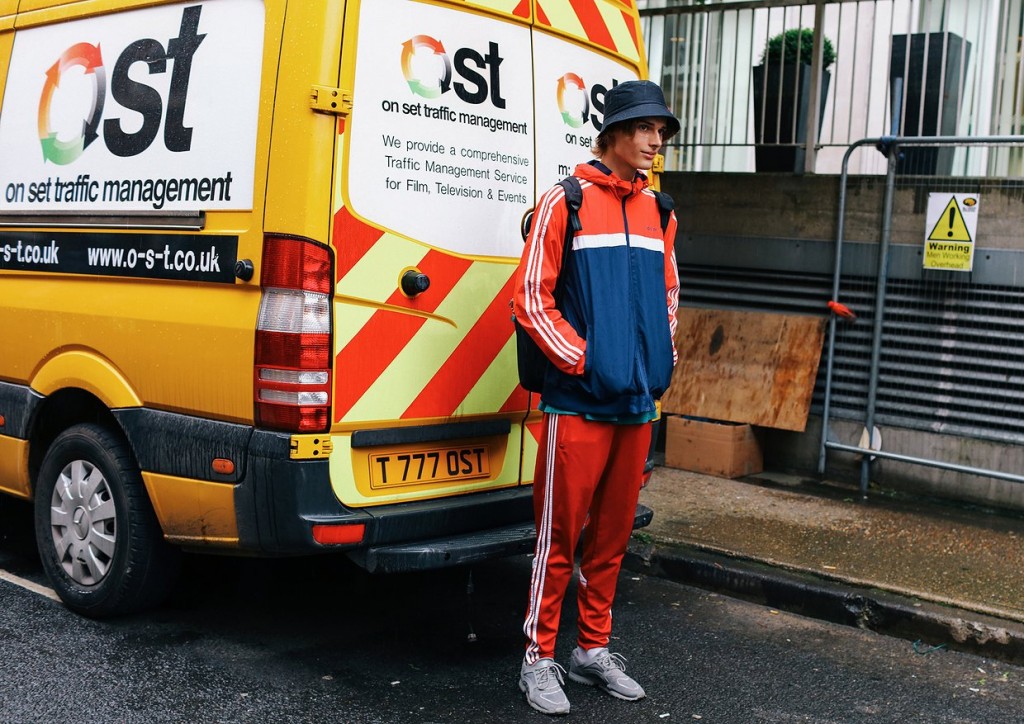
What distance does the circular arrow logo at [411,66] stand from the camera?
4156 mm

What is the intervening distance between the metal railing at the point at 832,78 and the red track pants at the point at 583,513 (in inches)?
151

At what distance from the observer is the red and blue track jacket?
3.95 m

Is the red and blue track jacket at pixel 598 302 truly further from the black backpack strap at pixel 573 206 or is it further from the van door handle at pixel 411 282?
the van door handle at pixel 411 282

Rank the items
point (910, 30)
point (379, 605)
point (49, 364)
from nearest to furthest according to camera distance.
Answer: point (49, 364)
point (379, 605)
point (910, 30)

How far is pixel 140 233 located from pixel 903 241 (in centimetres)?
445

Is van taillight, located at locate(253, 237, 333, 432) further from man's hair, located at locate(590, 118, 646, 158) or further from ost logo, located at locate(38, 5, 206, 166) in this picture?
man's hair, located at locate(590, 118, 646, 158)

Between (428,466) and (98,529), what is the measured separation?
1400 mm

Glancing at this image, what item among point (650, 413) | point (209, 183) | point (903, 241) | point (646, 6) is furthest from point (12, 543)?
point (646, 6)

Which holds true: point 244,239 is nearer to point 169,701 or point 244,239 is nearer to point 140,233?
point 140,233

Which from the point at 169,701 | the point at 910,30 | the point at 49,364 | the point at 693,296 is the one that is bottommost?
the point at 169,701

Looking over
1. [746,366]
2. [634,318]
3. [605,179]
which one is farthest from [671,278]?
[746,366]

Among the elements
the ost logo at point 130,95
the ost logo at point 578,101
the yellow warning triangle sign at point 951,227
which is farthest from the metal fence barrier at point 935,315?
the ost logo at point 130,95

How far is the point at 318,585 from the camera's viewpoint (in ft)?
17.6

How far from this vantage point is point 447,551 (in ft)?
13.5
